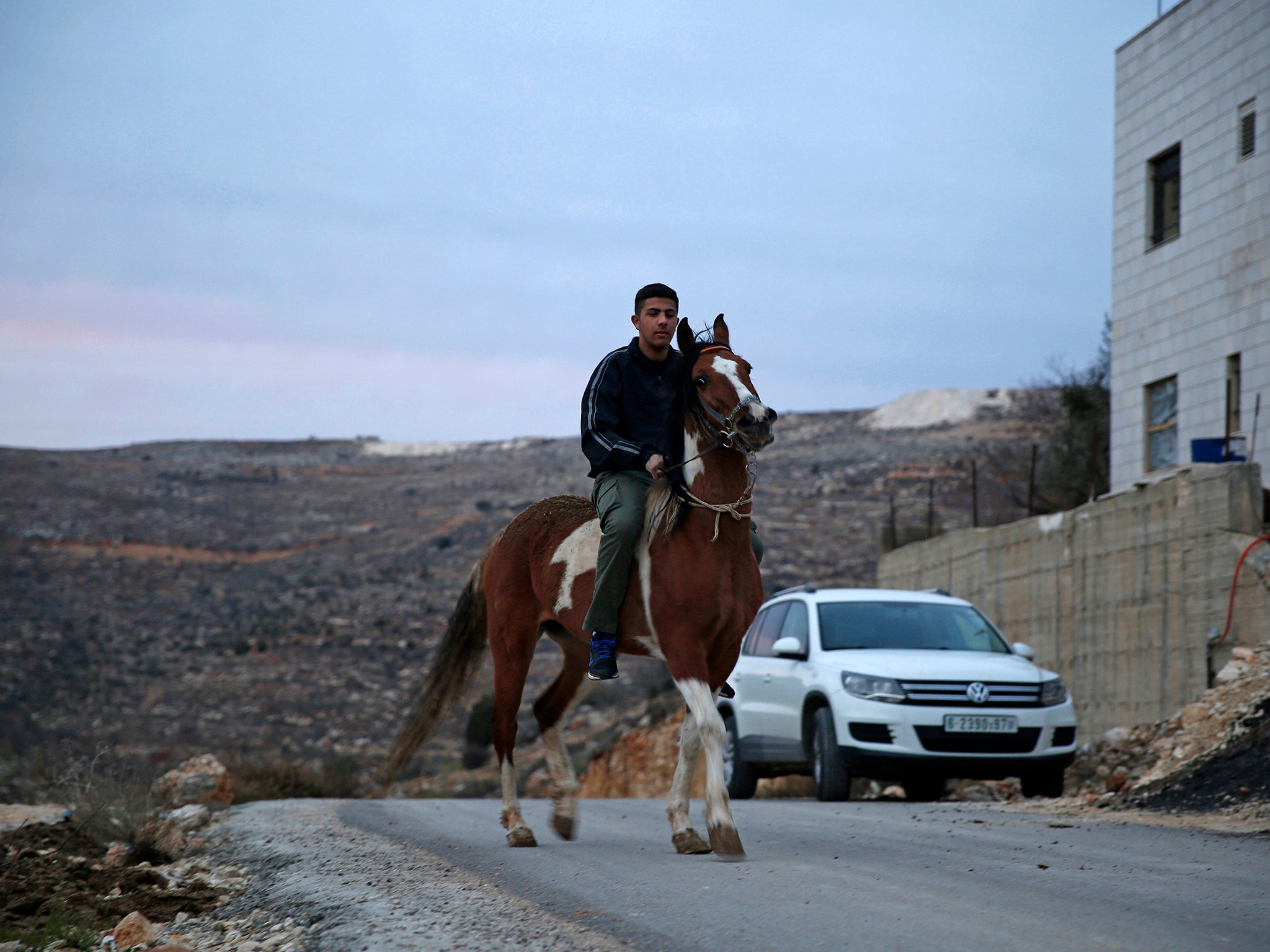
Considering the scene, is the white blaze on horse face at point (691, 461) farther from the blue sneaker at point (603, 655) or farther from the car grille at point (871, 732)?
the car grille at point (871, 732)

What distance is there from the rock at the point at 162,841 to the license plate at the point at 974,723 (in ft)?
21.4

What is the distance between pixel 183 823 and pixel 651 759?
53.9 feet

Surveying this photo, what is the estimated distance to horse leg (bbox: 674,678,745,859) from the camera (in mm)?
6668

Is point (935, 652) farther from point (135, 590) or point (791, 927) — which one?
point (135, 590)

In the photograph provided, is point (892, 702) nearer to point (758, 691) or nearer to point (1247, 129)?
point (758, 691)

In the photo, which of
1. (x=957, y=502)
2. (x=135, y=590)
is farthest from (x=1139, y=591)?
(x=135, y=590)

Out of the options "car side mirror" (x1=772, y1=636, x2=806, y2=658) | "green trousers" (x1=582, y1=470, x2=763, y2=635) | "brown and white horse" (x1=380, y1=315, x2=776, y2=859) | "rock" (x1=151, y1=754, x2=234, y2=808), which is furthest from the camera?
"rock" (x1=151, y1=754, x2=234, y2=808)

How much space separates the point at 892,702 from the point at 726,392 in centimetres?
587

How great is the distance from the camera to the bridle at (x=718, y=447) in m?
6.98

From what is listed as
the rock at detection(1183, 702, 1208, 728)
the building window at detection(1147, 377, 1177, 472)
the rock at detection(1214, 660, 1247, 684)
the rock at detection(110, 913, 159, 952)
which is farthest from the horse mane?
the building window at detection(1147, 377, 1177, 472)

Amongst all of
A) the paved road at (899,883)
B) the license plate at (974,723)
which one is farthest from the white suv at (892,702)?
the paved road at (899,883)

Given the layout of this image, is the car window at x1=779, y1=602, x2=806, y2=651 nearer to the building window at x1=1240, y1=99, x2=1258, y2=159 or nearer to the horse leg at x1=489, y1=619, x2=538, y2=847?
the horse leg at x1=489, y1=619, x2=538, y2=847

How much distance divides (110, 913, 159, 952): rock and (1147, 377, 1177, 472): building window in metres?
20.2

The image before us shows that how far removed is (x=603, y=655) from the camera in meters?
7.50
